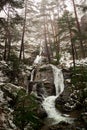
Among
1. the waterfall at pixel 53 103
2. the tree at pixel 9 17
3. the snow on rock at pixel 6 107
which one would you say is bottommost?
the waterfall at pixel 53 103

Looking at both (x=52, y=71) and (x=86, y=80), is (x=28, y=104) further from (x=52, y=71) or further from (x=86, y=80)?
(x=52, y=71)

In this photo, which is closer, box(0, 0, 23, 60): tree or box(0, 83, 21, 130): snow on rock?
box(0, 83, 21, 130): snow on rock

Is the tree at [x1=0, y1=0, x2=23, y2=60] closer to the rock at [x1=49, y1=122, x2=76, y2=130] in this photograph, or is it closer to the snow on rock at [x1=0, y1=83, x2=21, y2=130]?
the snow on rock at [x1=0, y1=83, x2=21, y2=130]

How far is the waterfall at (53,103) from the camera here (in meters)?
16.0

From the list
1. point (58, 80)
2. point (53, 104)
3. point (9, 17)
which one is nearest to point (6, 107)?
point (53, 104)

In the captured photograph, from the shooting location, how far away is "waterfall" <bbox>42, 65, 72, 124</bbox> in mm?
16000

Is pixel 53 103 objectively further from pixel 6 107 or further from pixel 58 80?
pixel 6 107

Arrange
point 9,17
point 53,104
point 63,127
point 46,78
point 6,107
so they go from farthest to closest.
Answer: point 46,78, point 53,104, point 9,17, point 63,127, point 6,107

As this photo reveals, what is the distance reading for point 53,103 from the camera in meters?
20.1

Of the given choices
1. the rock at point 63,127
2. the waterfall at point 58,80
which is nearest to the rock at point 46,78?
the waterfall at point 58,80

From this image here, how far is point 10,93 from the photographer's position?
49.4 ft

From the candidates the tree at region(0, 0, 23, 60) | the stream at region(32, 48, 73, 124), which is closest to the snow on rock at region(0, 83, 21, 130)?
the stream at region(32, 48, 73, 124)

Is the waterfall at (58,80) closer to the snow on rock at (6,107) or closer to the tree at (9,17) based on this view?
the tree at (9,17)

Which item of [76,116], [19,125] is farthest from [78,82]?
[19,125]
